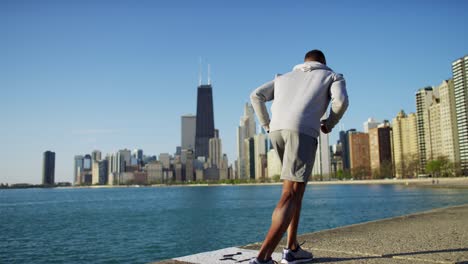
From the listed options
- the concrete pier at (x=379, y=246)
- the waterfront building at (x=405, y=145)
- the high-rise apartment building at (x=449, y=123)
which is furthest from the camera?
the waterfront building at (x=405, y=145)

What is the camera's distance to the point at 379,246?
5.34 m

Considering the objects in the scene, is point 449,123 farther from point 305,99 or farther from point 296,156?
point 296,156

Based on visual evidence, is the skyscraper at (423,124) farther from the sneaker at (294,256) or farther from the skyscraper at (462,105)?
the sneaker at (294,256)

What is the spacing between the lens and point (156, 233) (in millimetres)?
22062

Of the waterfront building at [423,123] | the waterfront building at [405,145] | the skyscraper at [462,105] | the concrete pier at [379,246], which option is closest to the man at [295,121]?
the concrete pier at [379,246]

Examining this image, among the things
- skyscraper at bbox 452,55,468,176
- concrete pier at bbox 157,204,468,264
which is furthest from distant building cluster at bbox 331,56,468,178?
concrete pier at bbox 157,204,468,264

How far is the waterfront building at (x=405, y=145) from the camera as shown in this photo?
16255cm

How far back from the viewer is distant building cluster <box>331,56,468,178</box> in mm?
141000

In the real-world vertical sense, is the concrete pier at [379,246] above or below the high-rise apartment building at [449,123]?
below

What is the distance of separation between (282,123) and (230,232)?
59.6ft

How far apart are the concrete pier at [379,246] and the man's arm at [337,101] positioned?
1513mm

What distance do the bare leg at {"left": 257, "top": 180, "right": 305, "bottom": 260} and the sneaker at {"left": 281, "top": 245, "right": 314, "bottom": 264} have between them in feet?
1.56

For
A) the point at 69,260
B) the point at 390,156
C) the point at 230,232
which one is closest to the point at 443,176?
the point at 390,156

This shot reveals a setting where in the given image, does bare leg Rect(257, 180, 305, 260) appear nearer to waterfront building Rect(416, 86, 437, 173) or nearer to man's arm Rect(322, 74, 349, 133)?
man's arm Rect(322, 74, 349, 133)
